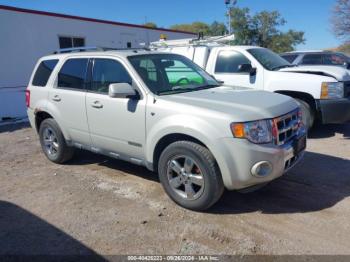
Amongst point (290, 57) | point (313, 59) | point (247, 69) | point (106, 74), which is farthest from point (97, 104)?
point (313, 59)

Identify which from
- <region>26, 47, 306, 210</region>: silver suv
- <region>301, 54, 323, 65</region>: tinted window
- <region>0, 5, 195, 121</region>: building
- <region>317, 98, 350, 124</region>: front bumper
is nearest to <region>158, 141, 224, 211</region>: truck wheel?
<region>26, 47, 306, 210</region>: silver suv

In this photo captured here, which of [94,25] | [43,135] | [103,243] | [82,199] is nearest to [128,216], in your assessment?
[103,243]

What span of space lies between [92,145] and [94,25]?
10.9 metres

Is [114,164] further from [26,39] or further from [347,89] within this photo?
[26,39]

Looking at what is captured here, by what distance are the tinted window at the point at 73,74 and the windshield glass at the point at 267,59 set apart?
3.99 meters

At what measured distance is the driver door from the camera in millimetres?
7395

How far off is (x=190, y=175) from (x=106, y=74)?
1.98 m

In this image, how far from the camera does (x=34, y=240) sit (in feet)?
11.6

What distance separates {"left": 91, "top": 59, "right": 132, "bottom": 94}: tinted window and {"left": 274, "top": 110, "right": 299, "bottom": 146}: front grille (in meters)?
1.96

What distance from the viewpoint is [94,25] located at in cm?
1468

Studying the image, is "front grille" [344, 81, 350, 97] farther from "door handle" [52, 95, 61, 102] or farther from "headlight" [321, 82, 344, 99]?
"door handle" [52, 95, 61, 102]

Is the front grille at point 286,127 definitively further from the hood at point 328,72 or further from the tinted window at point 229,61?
the tinted window at point 229,61

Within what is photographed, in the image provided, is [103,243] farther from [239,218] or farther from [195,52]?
[195,52]

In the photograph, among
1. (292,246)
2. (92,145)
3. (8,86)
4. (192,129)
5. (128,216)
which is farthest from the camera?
(8,86)
